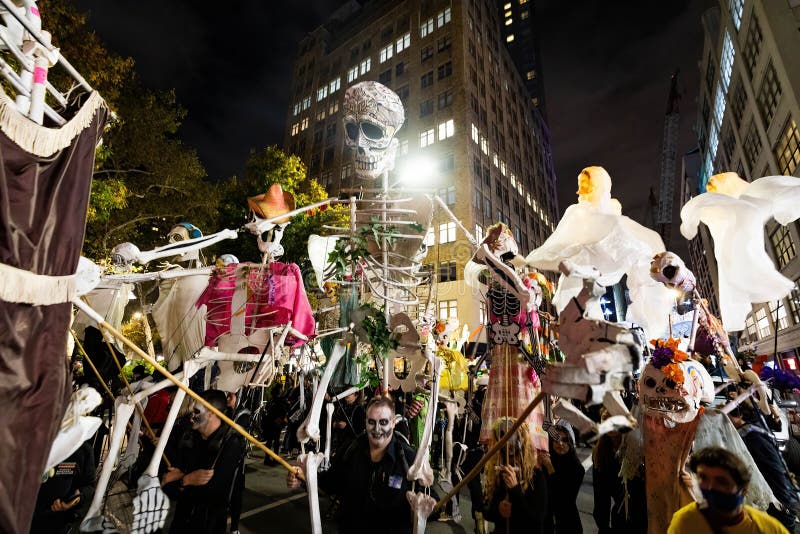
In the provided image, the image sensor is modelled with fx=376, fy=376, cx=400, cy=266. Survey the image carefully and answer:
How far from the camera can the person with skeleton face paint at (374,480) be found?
2961 mm

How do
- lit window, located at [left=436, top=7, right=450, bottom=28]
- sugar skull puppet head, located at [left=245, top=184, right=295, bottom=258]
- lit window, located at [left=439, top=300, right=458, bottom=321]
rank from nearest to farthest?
sugar skull puppet head, located at [left=245, top=184, right=295, bottom=258] → lit window, located at [left=439, top=300, right=458, bottom=321] → lit window, located at [left=436, top=7, right=450, bottom=28]

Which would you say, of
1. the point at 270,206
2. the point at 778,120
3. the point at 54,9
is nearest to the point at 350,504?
the point at 270,206

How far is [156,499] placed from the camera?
3.33 metres

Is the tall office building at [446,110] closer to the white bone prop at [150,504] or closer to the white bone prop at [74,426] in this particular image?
the white bone prop at [150,504]

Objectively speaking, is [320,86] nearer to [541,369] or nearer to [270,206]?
[270,206]

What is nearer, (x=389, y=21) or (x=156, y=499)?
(x=156, y=499)

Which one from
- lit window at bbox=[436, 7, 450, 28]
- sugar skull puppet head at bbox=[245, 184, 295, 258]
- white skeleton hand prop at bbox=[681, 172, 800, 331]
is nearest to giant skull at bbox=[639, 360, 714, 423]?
white skeleton hand prop at bbox=[681, 172, 800, 331]

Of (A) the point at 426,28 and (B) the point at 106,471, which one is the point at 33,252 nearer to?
(B) the point at 106,471

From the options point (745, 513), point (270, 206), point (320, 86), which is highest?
point (320, 86)

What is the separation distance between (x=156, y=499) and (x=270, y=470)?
199 inches

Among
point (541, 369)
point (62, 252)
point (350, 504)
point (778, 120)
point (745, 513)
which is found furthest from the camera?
point (778, 120)

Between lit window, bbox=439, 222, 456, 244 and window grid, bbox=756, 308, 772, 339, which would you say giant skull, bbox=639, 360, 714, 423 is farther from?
window grid, bbox=756, 308, 772, 339

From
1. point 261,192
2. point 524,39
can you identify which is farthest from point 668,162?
point 261,192

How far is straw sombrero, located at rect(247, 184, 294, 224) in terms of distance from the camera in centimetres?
474
